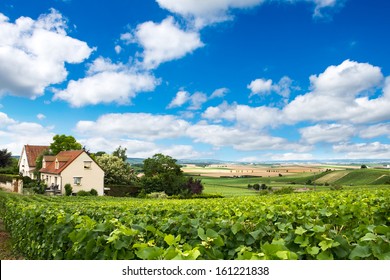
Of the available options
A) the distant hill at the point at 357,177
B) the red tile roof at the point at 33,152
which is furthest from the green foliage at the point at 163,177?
the red tile roof at the point at 33,152

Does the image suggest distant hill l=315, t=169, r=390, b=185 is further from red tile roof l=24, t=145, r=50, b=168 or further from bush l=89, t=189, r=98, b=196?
red tile roof l=24, t=145, r=50, b=168

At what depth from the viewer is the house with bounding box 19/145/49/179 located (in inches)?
3015

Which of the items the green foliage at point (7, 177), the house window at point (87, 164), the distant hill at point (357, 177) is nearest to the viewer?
the house window at point (87, 164)

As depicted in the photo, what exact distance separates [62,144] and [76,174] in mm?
25227

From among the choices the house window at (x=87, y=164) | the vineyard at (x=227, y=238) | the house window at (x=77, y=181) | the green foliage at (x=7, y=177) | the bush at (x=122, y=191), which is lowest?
the bush at (x=122, y=191)

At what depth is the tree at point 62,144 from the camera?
78625mm

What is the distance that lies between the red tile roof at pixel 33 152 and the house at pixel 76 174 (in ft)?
67.3

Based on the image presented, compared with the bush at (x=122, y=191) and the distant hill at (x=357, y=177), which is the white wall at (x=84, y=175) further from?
the distant hill at (x=357, y=177)

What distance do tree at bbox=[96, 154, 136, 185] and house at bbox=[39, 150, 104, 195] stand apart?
7.35 meters

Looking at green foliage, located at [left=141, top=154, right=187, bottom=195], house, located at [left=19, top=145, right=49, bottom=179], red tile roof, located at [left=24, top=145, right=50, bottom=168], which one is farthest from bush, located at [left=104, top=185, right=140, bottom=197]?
red tile roof, located at [left=24, top=145, right=50, bottom=168]

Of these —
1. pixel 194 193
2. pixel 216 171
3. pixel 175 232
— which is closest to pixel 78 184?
pixel 194 193

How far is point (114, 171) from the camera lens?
66.9m
